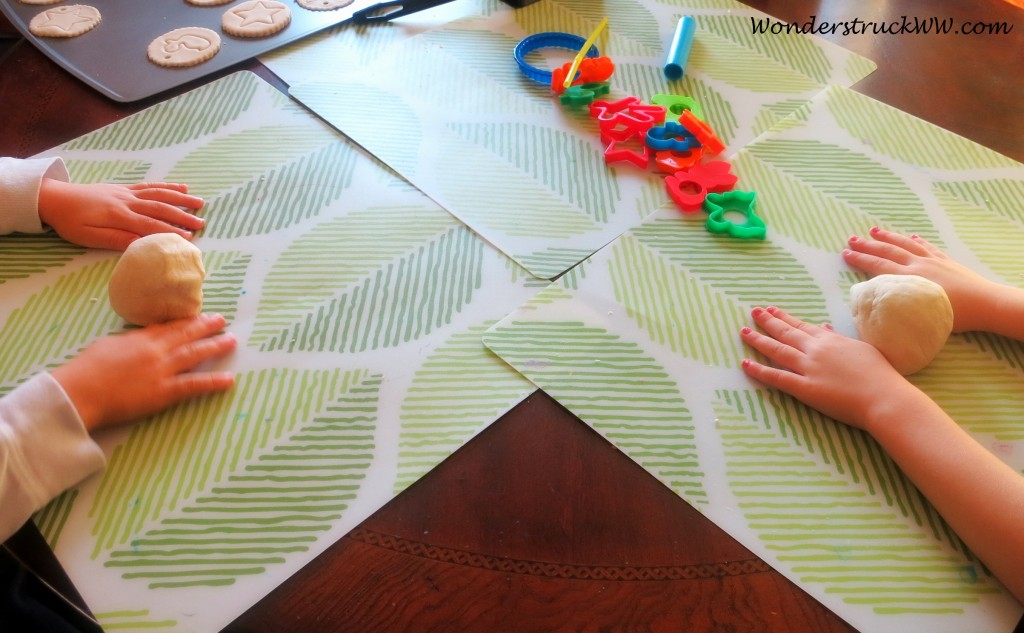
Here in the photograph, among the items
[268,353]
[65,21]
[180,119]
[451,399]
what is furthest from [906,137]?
[65,21]

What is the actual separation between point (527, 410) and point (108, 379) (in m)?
0.31

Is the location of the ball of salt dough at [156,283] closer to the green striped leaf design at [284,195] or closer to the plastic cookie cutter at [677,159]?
the green striped leaf design at [284,195]

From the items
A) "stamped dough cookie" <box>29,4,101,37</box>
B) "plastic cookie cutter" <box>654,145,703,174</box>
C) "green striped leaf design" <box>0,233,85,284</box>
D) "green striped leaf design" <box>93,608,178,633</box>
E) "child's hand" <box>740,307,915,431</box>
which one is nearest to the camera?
"green striped leaf design" <box>93,608,178,633</box>

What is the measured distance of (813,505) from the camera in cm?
49

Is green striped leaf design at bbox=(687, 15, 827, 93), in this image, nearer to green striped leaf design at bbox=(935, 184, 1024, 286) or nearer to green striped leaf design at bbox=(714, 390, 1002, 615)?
green striped leaf design at bbox=(935, 184, 1024, 286)

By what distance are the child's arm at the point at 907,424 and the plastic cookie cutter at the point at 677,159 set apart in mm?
219

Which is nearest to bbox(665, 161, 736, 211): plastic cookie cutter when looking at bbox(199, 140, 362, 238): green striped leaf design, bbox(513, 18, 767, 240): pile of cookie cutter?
bbox(513, 18, 767, 240): pile of cookie cutter

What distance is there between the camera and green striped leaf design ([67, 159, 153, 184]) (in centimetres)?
71

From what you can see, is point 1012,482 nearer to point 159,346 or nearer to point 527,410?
point 527,410

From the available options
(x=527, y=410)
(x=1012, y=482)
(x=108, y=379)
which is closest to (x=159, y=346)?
(x=108, y=379)

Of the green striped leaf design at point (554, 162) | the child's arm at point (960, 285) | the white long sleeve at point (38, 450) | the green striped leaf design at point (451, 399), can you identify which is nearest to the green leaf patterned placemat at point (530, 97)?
the green striped leaf design at point (554, 162)

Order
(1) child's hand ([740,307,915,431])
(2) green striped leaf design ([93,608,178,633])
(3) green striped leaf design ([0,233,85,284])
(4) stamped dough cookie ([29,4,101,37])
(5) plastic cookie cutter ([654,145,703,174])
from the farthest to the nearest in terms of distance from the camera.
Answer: (4) stamped dough cookie ([29,4,101,37]) → (5) plastic cookie cutter ([654,145,703,174]) → (3) green striped leaf design ([0,233,85,284]) → (1) child's hand ([740,307,915,431]) → (2) green striped leaf design ([93,608,178,633])

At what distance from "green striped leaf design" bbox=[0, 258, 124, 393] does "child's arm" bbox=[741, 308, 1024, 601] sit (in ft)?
1.85

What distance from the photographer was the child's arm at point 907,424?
0.45m
